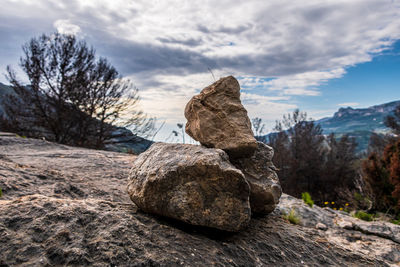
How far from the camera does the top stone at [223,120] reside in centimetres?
261

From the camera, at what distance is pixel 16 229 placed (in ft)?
6.12

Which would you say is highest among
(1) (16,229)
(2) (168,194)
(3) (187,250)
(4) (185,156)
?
(4) (185,156)

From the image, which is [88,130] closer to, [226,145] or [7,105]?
[7,105]

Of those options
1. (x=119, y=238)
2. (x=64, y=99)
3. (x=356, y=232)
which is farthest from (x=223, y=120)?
(x=64, y=99)

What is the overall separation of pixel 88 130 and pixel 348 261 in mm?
17439

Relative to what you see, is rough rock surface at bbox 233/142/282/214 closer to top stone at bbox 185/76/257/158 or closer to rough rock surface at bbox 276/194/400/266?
top stone at bbox 185/76/257/158

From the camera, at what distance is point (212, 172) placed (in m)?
2.12

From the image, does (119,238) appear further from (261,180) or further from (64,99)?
(64,99)

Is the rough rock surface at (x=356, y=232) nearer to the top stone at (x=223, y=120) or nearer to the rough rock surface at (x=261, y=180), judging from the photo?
the rough rock surface at (x=261, y=180)

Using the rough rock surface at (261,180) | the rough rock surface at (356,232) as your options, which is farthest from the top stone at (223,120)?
the rough rock surface at (356,232)

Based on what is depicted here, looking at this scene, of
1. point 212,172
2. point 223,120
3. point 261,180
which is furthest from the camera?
point 261,180

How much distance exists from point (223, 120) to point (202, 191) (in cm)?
79

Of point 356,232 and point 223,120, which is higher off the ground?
point 223,120

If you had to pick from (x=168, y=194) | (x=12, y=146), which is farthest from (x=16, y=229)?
(x=12, y=146)
